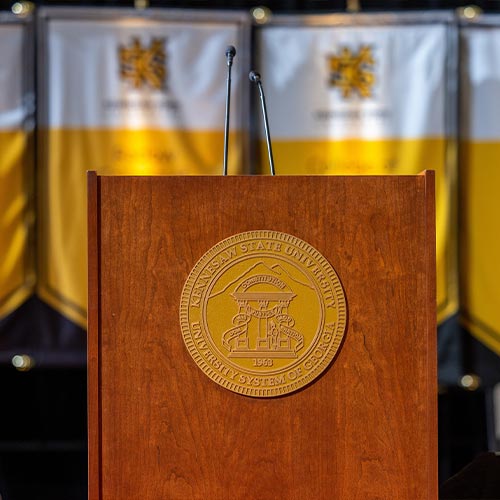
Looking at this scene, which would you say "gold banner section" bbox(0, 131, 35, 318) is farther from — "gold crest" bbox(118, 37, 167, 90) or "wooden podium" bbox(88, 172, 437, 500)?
"wooden podium" bbox(88, 172, 437, 500)

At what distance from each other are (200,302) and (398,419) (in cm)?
44

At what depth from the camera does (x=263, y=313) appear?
4.71ft

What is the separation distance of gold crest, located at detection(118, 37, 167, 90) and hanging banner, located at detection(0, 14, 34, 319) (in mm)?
441

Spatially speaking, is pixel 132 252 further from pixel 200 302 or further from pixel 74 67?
pixel 74 67

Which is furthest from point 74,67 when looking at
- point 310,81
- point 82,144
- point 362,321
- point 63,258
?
point 362,321

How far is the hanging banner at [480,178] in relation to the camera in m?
3.52

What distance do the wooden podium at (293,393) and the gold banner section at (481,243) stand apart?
7.22 ft

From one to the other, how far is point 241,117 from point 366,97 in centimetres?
60

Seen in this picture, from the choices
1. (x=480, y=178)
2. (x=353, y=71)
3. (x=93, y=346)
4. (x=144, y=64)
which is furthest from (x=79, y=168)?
(x=93, y=346)

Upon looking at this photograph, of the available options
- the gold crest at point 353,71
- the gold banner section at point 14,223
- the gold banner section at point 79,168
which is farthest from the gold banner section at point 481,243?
the gold banner section at point 14,223

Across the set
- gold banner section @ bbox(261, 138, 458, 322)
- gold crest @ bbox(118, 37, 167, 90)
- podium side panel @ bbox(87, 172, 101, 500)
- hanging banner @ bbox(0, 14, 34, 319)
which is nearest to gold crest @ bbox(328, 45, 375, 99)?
gold banner section @ bbox(261, 138, 458, 322)

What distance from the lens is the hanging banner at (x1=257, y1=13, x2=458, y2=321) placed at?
11.6ft

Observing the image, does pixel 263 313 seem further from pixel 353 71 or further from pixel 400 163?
pixel 353 71

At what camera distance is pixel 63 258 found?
11.5ft
